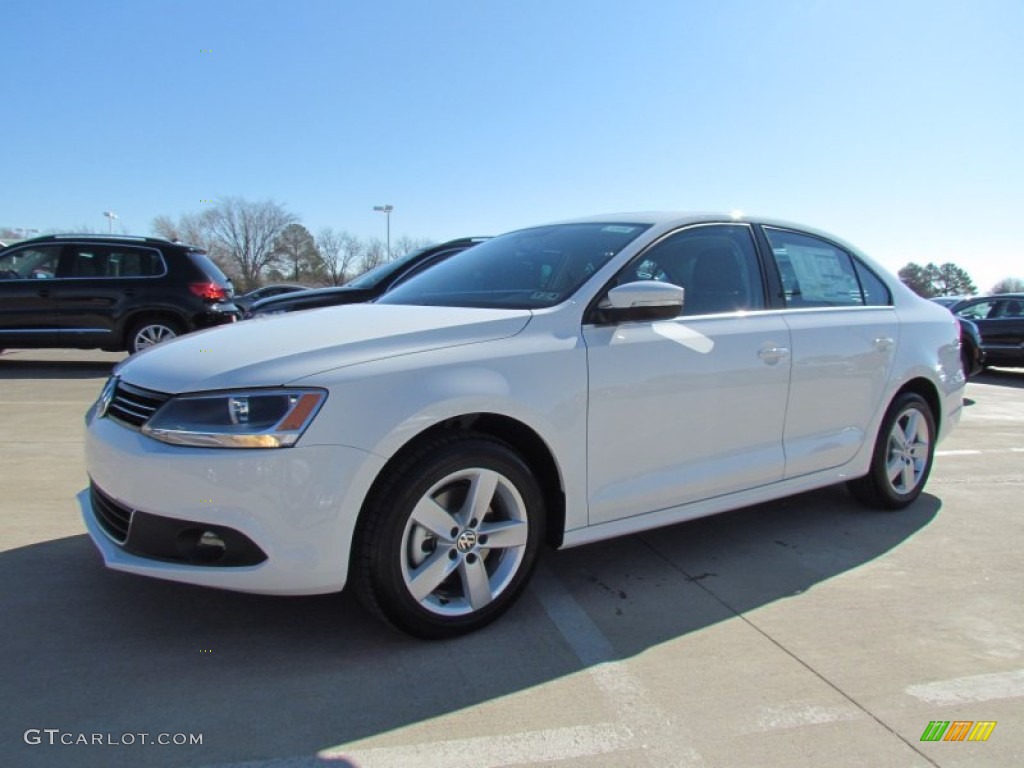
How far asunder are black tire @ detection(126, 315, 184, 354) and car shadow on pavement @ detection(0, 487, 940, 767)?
6.53 m

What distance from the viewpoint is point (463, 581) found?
261 centimetres

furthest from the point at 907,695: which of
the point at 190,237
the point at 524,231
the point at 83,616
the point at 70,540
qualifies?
the point at 190,237

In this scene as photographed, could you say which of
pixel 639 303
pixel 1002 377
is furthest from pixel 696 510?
pixel 1002 377

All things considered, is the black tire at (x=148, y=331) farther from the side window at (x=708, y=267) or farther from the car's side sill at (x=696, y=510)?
the car's side sill at (x=696, y=510)

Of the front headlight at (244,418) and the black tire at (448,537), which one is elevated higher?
the front headlight at (244,418)

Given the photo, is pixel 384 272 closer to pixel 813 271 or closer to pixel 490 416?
pixel 813 271

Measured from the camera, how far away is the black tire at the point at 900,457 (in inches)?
162

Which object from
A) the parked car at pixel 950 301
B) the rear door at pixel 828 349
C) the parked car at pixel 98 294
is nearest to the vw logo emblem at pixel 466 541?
the rear door at pixel 828 349

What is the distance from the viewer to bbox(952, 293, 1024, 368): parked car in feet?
41.9

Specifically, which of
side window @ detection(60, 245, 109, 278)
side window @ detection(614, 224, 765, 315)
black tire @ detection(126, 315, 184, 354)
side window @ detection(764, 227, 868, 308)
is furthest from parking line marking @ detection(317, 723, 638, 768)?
side window @ detection(60, 245, 109, 278)

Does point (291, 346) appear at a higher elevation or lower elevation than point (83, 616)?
higher

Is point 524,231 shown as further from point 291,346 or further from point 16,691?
point 16,691

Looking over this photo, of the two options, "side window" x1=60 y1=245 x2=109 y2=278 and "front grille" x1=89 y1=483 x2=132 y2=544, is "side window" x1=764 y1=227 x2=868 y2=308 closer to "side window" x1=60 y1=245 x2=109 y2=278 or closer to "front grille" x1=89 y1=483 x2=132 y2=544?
"front grille" x1=89 y1=483 x2=132 y2=544

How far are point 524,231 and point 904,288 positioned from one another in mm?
2419
